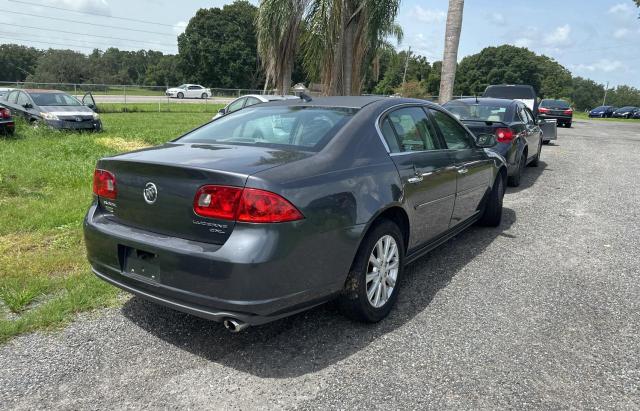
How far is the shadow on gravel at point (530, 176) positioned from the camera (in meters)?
8.55

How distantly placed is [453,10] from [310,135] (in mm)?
10587

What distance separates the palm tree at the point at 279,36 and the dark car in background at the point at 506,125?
235 inches

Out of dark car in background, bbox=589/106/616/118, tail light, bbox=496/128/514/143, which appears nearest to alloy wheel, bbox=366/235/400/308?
tail light, bbox=496/128/514/143

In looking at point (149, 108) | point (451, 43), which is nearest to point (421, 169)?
point (451, 43)

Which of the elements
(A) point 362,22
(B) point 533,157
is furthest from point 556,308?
(A) point 362,22

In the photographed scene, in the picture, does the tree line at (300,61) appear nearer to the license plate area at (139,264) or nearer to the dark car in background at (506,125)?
the dark car in background at (506,125)

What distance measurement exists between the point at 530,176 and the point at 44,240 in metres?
8.51

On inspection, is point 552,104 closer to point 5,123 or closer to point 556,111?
point 556,111

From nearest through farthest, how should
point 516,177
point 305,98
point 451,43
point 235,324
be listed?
1. point 235,324
2. point 305,98
3. point 516,177
4. point 451,43

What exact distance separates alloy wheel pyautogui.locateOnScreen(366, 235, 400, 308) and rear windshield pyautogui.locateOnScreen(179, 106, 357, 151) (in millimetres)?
816

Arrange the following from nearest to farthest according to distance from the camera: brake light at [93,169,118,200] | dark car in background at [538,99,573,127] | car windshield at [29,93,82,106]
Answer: brake light at [93,169,118,200]
car windshield at [29,93,82,106]
dark car in background at [538,99,573,127]

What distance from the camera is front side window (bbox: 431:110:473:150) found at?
182 inches

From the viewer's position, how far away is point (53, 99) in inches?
567

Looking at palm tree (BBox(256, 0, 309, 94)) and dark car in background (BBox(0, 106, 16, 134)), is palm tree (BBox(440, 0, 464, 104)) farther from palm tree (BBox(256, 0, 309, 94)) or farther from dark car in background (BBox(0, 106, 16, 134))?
dark car in background (BBox(0, 106, 16, 134))
